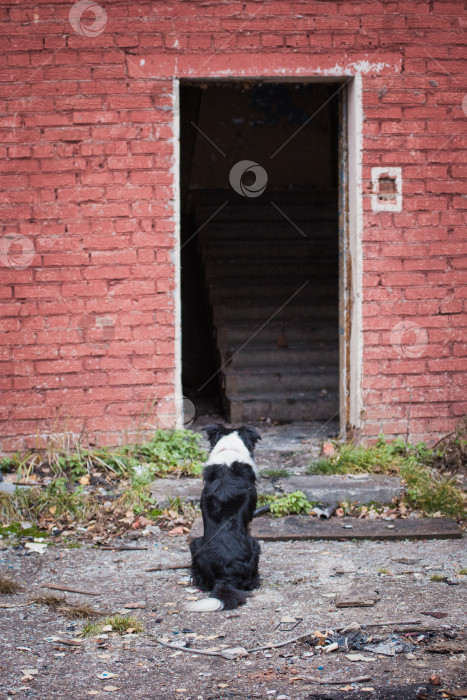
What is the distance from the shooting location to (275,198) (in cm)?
1191

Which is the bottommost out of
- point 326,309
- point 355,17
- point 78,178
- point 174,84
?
point 326,309

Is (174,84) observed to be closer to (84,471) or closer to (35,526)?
(84,471)

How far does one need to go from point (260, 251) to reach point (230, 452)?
6.48 metres

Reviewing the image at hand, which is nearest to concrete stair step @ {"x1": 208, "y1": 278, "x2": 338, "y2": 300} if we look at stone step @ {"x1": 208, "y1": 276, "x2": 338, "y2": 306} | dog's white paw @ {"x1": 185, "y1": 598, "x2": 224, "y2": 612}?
stone step @ {"x1": 208, "y1": 276, "x2": 338, "y2": 306}

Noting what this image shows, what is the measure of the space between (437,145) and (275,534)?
11.5 ft

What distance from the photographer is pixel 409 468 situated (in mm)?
6199

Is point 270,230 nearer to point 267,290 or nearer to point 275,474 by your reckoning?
point 267,290

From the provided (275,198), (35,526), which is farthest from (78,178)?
(275,198)

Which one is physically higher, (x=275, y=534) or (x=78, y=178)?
(x=78, y=178)

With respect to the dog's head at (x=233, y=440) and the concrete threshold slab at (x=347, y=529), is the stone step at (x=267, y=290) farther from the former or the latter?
the dog's head at (x=233, y=440)

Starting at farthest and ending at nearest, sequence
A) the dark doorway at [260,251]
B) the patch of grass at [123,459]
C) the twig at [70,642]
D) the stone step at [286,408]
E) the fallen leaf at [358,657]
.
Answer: the dark doorway at [260,251], the stone step at [286,408], the patch of grass at [123,459], the twig at [70,642], the fallen leaf at [358,657]

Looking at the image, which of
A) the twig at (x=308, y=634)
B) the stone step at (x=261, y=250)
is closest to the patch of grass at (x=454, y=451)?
the twig at (x=308, y=634)

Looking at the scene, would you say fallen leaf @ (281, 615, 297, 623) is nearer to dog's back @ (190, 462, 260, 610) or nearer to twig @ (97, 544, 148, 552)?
dog's back @ (190, 462, 260, 610)

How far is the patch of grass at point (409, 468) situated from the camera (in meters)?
5.66
